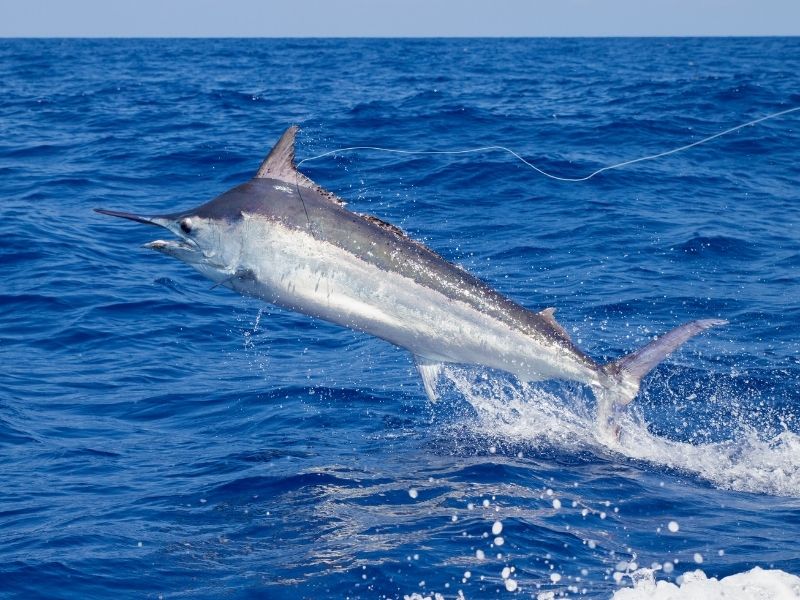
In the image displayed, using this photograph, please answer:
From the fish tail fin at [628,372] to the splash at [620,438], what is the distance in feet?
0.81

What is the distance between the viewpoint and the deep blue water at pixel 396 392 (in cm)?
580

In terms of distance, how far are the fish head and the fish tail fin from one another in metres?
2.62

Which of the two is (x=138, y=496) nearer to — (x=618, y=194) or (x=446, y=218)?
(x=446, y=218)

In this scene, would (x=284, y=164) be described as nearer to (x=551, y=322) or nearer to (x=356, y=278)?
(x=356, y=278)

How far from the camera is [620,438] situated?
7488 millimetres

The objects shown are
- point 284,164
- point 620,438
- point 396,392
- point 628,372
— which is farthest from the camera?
point 396,392

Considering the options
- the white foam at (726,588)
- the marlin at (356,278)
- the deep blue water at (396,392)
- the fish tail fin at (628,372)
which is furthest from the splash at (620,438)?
the white foam at (726,588)

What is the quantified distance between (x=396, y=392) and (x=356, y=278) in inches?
113

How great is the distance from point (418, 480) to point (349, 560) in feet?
4.37

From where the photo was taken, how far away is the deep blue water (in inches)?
228

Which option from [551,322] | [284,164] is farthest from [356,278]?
[551,322]

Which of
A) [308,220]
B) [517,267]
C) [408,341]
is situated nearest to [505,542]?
[408,341]

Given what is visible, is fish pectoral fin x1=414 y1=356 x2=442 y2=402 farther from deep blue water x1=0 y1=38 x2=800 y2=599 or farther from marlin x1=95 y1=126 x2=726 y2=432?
deep blue water x1=0 y1=38 x2=800 y2=599

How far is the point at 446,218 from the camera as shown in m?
14.6
